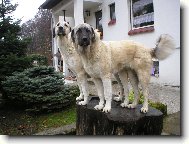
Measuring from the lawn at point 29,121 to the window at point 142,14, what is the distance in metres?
0.71

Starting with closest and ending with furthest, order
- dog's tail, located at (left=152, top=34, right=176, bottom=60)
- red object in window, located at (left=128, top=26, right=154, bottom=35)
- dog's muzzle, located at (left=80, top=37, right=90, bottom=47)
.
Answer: dog's muzzle, located at (left=80, top=37, right=90, bottom=47)
dog's tail, located at (left=152, top=34, right=176, bottom=60)
red object in window, located at (left=128, top=26, right=154, bottom=35)

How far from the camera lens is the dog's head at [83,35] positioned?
61.5 inches

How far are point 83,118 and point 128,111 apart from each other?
278 millimetres

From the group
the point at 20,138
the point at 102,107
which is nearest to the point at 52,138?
the point at 20,138

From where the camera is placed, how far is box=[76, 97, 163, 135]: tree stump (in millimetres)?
1682

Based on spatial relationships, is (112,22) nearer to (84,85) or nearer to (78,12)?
(78,12)

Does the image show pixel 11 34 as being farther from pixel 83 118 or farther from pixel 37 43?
pixel 83 118

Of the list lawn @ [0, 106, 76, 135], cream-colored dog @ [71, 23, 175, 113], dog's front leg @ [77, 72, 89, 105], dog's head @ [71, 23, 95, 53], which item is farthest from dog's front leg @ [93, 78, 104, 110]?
lawn @ [0, 106, 76, 135]

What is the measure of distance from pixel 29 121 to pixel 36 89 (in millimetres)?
217

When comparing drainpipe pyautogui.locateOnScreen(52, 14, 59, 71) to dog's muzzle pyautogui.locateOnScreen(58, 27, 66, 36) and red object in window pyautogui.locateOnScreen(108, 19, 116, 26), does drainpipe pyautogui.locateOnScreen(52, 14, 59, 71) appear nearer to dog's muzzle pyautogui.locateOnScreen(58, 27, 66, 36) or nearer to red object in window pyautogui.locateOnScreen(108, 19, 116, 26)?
dog's muzzle pyautogui.locateOnScreen(58, 27, 66, 36)

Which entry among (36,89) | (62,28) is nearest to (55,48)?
(62,28)

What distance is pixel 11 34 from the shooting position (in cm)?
203

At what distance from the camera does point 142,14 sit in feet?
6.26

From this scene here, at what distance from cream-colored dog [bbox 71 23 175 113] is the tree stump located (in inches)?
2.0
